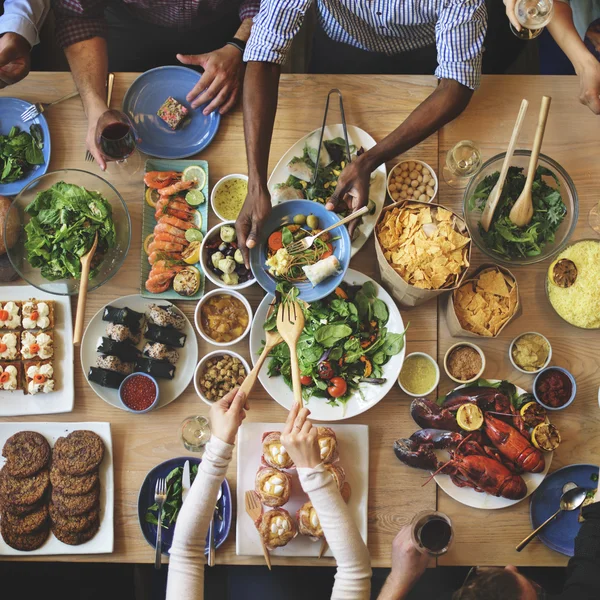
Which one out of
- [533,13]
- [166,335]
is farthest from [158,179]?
[533,13]

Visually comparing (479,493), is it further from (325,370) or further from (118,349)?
(118,349)

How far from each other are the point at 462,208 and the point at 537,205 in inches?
11.1

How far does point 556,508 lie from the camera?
6.77ft

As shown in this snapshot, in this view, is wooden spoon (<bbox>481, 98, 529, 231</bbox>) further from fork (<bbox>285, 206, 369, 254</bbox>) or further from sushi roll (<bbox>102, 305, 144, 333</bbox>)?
sushi roll (<bbox>102, 305, 144, 333</bbox>)

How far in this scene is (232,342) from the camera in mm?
2064

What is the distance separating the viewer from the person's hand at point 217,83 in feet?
7.12

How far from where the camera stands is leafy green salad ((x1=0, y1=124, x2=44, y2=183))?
6.95ft

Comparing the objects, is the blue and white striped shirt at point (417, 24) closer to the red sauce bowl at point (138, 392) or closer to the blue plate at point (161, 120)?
the blue plate at point (161, 120)

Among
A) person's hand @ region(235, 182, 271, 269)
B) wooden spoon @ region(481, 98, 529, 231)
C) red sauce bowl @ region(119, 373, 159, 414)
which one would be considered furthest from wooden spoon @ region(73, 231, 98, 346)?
wooden spoon @ region(481, 98, 529, 231)

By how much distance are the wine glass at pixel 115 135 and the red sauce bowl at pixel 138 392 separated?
2.84ft

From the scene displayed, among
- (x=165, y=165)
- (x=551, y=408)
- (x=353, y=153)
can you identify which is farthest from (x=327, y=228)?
(x=551, y=408)

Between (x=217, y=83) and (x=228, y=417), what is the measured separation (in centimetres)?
134

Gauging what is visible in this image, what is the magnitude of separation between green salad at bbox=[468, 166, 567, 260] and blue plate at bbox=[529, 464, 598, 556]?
2.85 feet

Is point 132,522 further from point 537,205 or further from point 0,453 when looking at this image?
point 537,205
